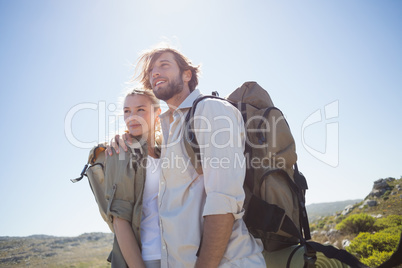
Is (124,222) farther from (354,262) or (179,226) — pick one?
(354,262)

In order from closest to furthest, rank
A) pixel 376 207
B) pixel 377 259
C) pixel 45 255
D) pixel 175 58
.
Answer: pixel 175 58 < pixel 377 259 < pixel 45 255 < pixel 376 207

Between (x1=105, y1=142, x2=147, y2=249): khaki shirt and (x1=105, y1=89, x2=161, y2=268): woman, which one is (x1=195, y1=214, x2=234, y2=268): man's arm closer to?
(x1=105, y1=89, x2=161, y2=268): woman

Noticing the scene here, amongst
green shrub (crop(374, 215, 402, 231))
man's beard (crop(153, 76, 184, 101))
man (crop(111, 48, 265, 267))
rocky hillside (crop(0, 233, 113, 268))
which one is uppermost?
man's beard (crop(153, 76, 184, 101))

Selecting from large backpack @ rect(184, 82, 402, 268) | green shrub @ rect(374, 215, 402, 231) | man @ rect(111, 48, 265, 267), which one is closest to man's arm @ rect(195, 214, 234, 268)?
man @ rect(111, 48, 265, 267)

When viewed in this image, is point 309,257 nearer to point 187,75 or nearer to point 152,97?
point 187,75

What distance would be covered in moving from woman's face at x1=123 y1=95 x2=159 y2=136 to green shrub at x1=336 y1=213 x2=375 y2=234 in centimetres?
1453

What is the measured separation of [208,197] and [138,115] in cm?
164

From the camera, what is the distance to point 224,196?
1.84m

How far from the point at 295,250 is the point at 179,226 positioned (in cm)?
95

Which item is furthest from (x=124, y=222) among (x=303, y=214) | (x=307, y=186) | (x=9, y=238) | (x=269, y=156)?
(x=9, y=238)

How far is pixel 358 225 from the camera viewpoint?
13.7m

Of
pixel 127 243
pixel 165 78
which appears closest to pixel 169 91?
pixel 165 78

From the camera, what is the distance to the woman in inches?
91.4

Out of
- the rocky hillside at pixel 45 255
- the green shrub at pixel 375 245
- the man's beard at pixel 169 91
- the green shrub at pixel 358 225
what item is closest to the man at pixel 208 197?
the man's beard at pixel 169 91
